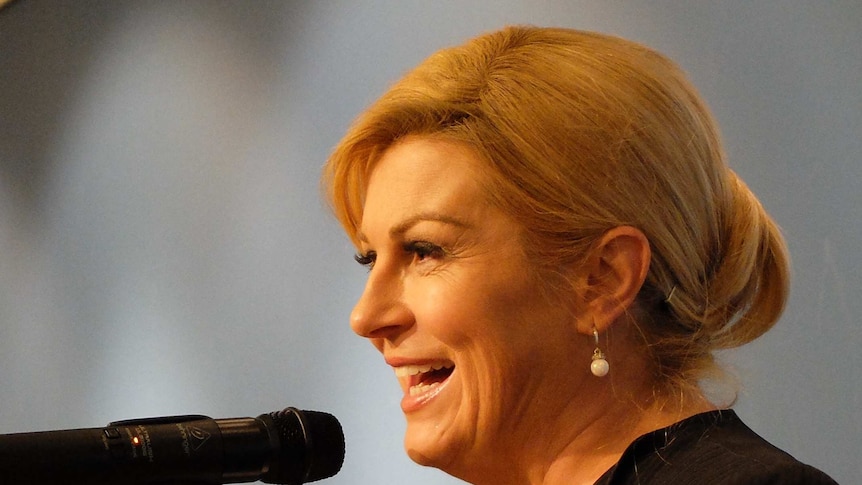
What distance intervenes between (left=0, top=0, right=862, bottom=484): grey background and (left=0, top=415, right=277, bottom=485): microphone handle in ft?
2.88

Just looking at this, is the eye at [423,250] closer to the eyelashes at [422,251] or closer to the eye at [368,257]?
the eyelashes at [422,251]

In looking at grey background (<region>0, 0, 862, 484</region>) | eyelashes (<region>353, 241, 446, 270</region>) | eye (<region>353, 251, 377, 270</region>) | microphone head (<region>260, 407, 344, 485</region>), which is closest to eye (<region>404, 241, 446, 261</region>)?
eyelashes (<region>353, 241, 446, 270</region>)

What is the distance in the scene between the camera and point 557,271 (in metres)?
1.22

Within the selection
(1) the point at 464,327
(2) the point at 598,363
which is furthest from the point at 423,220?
(2) the point at 598,363

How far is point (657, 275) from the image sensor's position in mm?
1238

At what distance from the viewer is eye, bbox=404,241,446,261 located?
1.24 m

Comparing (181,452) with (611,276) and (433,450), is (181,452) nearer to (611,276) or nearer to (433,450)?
(433,450)

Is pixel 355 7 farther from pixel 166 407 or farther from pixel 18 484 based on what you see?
pixel 18 484

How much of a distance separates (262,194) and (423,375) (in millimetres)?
1842

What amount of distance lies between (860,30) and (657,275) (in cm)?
77

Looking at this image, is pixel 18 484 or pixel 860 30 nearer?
pixel 18 484

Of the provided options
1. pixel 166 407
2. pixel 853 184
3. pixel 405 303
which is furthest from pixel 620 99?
pixel 166 407

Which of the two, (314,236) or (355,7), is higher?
(355,7)

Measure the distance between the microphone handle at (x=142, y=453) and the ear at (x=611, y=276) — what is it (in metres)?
0.40
